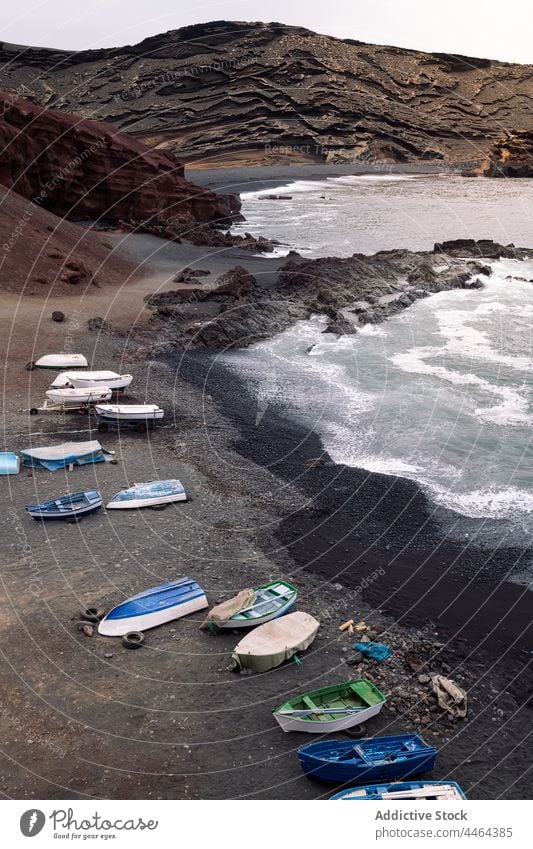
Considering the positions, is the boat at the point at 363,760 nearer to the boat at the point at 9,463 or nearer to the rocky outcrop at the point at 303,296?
the boat at the point at 9,463

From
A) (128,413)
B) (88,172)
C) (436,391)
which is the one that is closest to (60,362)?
(128,413)

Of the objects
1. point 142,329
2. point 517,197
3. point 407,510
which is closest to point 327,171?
point 517,197

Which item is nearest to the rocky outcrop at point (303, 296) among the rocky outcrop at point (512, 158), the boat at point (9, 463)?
the boat at point (9, 463)

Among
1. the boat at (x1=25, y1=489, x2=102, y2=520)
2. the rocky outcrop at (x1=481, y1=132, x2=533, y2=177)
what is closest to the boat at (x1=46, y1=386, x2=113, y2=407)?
the boat at (x1=25, y1=489, x2=102, y2=520)

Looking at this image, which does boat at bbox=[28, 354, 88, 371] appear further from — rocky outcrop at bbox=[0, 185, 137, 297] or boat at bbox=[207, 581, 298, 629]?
boat at bbox=[207, 581, 298, 629]

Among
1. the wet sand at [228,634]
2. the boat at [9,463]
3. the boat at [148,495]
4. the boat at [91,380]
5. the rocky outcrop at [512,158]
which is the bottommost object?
the wet sand at [228,634]
